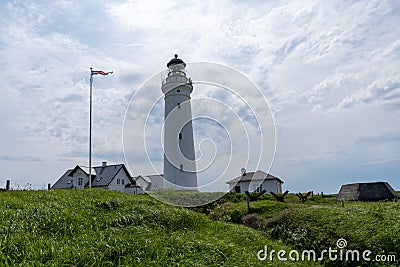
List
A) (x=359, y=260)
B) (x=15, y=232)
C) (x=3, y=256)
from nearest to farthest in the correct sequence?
1. (x=3, y=256)
2. (x=15, y=232)
3. (x=359, y=260)

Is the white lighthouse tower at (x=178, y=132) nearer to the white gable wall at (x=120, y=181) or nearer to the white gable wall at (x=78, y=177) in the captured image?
the white gable wall at (x=120, y=181)

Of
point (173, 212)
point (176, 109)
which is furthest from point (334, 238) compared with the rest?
point (176, 109)

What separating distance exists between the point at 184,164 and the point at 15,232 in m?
18.6

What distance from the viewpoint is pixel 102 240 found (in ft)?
19.1

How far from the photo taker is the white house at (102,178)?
32.8m

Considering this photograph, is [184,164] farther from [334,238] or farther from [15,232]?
[15,232]

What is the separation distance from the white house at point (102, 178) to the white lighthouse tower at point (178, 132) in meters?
10.4

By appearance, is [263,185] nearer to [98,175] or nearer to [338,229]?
[98,175]

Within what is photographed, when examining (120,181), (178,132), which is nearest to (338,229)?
(178,132)

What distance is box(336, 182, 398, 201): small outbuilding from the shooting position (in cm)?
2633

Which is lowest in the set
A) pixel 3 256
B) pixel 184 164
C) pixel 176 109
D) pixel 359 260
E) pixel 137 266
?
pixel 359 260

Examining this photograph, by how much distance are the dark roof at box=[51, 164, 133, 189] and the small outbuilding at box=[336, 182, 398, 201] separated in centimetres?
2032

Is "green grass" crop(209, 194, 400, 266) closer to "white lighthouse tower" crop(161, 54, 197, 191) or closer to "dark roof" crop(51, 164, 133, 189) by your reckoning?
"white lighthouse tower" crop(161, 54, 197, 191)

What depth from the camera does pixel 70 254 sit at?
489 cm
